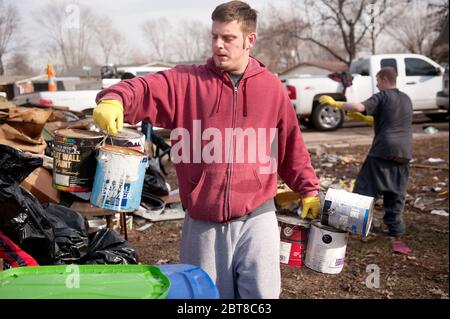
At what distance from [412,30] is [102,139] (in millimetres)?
31491

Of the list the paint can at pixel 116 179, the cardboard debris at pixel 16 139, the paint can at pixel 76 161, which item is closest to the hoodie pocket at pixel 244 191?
the paint can at pixel 116 179

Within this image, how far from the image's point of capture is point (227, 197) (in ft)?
7.48

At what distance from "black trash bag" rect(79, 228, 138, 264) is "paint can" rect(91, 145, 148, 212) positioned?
0.71 m

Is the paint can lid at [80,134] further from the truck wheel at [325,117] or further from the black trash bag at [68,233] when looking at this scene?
the truck wheel at [325,117]

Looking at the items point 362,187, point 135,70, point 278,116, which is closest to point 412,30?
point 135,70

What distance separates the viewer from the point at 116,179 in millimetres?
2508

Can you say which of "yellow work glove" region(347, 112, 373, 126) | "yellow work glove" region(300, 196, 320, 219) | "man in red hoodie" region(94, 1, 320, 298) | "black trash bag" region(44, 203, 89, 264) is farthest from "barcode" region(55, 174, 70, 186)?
"yellow work glove" region(347, 112, 373, 126)

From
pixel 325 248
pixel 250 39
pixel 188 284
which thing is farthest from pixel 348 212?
pixel 188 284

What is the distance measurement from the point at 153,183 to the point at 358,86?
884 centimetres

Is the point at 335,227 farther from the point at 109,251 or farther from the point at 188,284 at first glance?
the point at 109,251

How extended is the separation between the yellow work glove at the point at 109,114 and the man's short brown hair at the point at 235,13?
63cm

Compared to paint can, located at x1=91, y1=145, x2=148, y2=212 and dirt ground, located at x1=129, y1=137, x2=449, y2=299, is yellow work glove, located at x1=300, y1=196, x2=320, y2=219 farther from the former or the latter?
dirt ground, located at x1=129, y1=137, x2=449, y2=299
